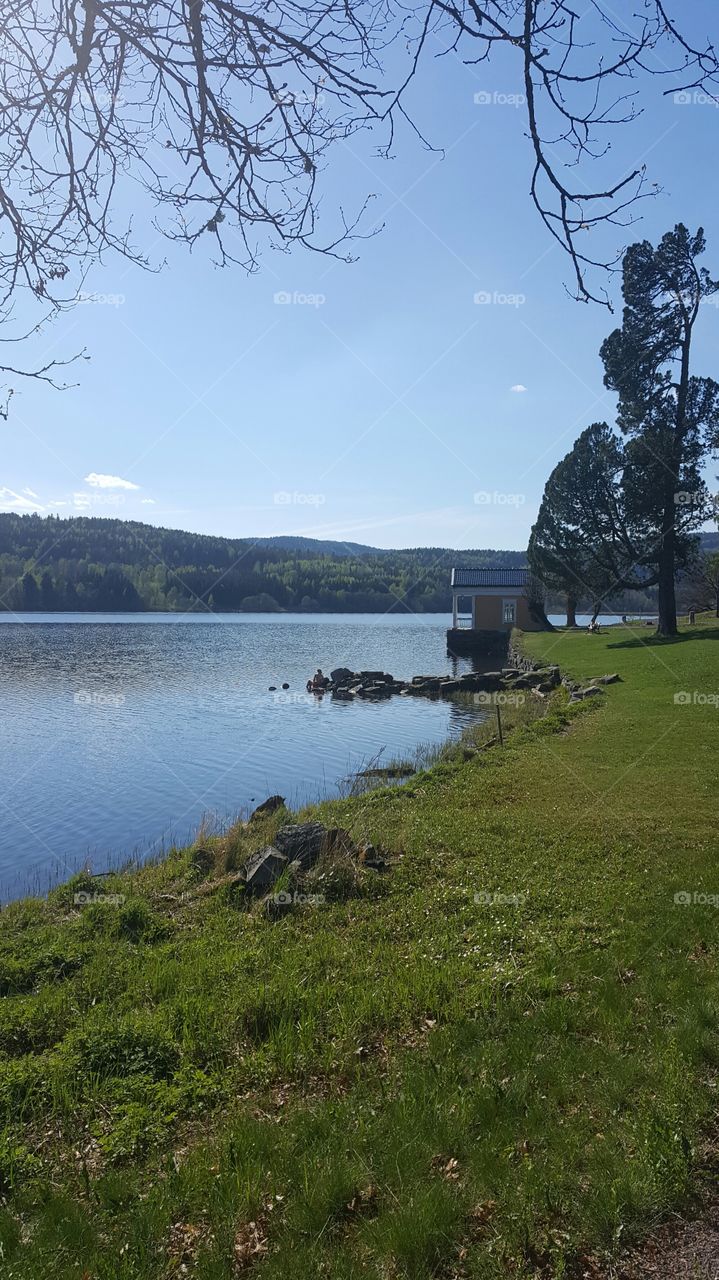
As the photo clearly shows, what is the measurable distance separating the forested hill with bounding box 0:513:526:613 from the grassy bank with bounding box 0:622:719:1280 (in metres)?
143

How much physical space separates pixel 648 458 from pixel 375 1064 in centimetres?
3990

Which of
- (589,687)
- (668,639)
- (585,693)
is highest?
(668,639)

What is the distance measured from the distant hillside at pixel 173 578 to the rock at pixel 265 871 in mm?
133109

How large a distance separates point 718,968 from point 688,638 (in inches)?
1352

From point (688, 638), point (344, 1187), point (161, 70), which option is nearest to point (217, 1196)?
point (344, 1187)

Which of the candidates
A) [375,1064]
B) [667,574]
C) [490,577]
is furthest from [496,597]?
[375,1064]

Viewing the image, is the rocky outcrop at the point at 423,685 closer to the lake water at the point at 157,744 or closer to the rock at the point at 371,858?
the lake water at the point at 157,744

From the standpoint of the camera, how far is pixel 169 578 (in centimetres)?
16762

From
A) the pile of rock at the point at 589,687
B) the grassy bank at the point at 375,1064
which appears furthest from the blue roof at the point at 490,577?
the grassy bank at the point at 375,1064

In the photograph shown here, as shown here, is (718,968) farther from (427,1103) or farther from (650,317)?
(650,317)

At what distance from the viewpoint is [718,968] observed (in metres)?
6.26

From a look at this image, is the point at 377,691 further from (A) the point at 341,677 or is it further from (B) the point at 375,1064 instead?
(B) the point at 375,1064

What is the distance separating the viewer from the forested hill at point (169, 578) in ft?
500

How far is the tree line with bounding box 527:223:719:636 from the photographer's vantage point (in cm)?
3881
